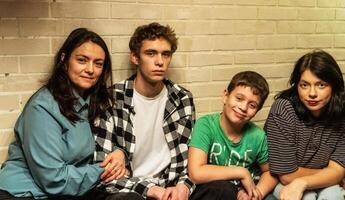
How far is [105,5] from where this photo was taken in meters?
2.16

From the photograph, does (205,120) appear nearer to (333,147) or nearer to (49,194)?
(333,147)

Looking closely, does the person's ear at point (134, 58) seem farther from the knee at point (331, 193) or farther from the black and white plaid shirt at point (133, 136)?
the knee at point (331, 193)

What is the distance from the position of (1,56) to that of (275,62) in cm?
155

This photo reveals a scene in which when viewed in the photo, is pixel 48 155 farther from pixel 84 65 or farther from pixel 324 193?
pixel 324 193

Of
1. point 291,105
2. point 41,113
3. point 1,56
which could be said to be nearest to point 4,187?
point 41,113

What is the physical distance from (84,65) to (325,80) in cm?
113

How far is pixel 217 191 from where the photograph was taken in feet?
6.19

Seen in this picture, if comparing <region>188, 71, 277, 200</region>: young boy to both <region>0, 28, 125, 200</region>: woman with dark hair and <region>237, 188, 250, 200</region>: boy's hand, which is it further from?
<region>0, 28, 125, 200</region>: woman with dark hair

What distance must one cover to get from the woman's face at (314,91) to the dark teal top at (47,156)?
1032 millimetres

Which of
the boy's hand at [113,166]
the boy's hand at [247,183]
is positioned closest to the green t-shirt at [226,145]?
the boy's hand at [247,183]

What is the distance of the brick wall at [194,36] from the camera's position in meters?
2.02

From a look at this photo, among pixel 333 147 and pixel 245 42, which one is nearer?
pixel 333 147

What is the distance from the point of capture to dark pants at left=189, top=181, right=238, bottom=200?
6.18ft

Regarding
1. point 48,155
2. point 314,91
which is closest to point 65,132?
point 48,155
